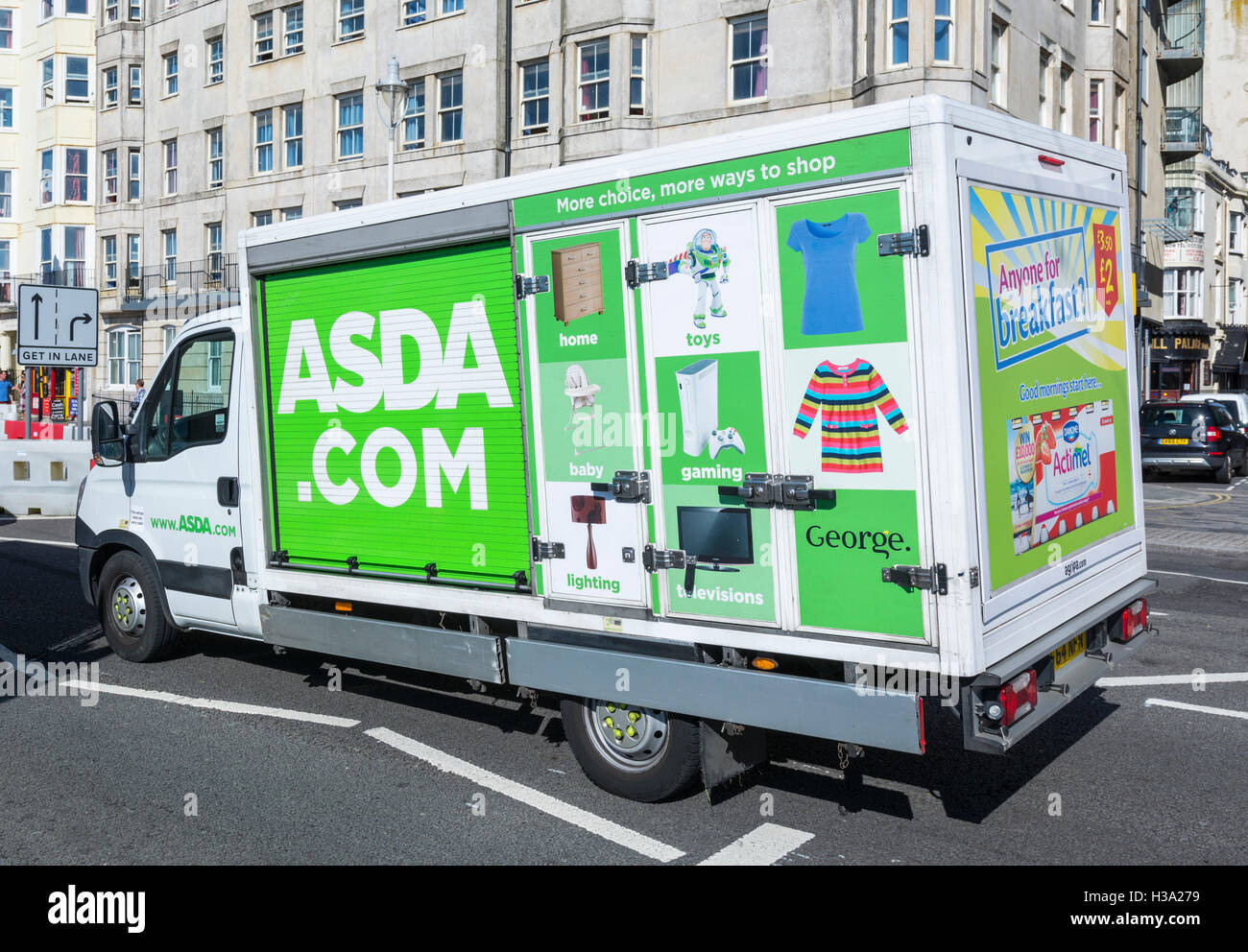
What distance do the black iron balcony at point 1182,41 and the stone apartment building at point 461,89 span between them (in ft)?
2.58

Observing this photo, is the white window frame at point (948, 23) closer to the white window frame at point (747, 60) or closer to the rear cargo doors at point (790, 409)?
the white window frame at point (747, 60)

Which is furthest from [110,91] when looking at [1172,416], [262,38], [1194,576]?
[1194,576]

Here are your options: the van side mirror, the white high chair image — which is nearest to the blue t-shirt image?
the white high chair image

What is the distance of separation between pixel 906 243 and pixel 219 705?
17.2 feet

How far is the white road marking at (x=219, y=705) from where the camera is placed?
707cm

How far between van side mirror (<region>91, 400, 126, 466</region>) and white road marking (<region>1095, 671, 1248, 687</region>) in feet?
22.7

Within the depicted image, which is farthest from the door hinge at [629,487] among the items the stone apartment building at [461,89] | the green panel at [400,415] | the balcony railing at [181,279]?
the balcony railing at [181,279]

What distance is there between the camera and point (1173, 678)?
7.86 meters

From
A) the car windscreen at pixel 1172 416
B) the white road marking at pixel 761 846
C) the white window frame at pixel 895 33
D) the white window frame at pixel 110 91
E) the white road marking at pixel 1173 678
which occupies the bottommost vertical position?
the white road marking at pixel 761 846

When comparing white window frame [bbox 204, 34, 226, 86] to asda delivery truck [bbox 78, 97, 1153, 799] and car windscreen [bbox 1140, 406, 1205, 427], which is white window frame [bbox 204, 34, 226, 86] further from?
asda delivery truck [bbox 78, 97, 1153, 799]

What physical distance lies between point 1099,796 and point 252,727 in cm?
472

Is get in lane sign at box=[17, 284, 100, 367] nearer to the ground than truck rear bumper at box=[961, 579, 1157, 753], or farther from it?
farther from it

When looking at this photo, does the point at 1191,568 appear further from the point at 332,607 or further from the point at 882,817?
the point at 332,607

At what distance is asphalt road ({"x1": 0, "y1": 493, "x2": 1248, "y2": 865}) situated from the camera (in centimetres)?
509
